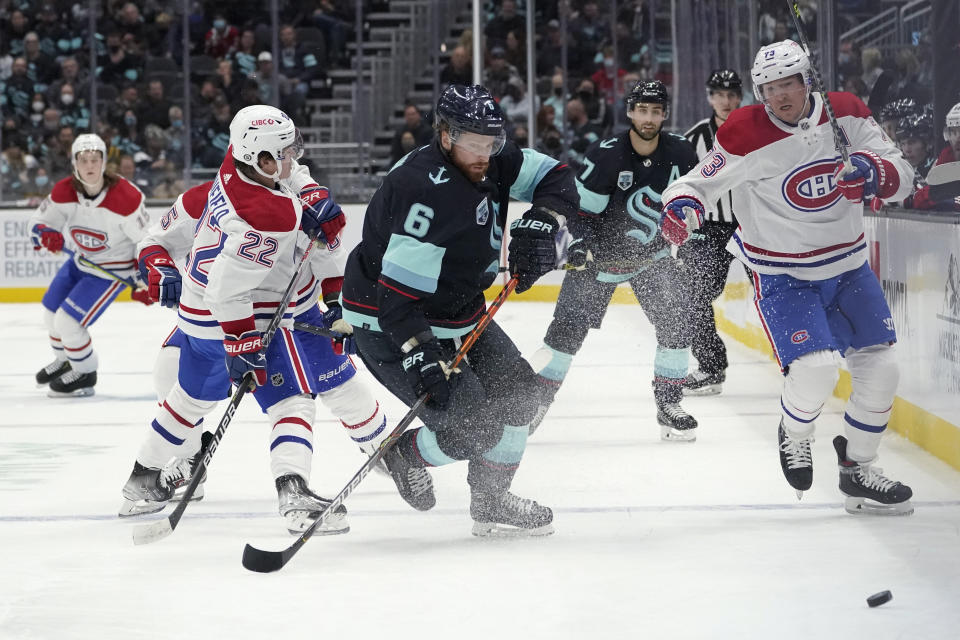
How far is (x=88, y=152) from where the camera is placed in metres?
5.86

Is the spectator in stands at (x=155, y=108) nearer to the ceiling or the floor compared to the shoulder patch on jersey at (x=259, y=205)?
nearer to the floor

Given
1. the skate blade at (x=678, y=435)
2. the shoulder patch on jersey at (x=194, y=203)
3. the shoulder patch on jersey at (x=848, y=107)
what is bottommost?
the skate blade at (x=678, y=435)

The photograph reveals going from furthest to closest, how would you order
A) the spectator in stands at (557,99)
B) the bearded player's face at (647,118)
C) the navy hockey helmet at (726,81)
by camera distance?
the spectator in stands at (557,99) → the navy hockey helmet at (726,81) → the bearded player's face at (647,118)

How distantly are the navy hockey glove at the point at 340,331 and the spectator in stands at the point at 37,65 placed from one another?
9360 mm

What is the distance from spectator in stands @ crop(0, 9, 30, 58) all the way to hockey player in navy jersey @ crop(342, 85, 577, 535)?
10317mm

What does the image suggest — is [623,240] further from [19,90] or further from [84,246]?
[19,90]

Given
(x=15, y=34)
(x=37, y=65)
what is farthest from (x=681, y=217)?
(x=15, y=34)

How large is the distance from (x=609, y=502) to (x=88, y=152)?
3.34m

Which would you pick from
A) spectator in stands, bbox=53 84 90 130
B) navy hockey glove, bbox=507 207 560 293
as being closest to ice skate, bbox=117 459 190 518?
navy hockey glove, bbox=507 207 560 293

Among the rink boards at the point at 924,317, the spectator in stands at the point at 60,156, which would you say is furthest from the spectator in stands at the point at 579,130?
the rink boards at the point at 924,317

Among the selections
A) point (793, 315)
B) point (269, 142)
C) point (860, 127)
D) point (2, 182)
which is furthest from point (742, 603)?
point (2, 182)

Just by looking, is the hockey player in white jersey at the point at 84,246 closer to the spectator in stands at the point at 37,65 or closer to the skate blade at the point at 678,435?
the skate blade at the point at 678,435

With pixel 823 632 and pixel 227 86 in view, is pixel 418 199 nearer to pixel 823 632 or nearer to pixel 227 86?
pixel 823 632

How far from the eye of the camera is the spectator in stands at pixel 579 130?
34.7ft
